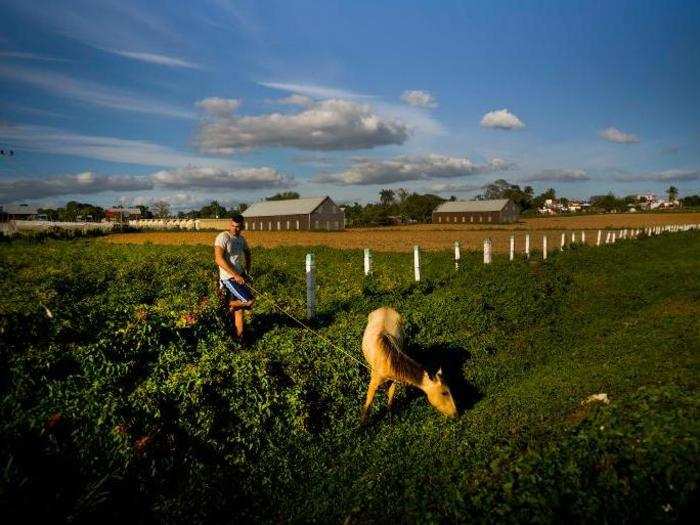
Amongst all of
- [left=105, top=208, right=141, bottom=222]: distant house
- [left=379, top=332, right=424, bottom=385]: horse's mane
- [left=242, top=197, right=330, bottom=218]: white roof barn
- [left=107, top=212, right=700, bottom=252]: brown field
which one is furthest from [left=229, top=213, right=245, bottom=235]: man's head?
[left=105, top=208, right=141, bottom=222]: distant house

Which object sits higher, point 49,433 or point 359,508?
point 49,433

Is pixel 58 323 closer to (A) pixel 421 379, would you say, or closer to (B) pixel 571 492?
(A) pixel 421 379

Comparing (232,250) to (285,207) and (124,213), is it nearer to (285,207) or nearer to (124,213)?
(285,207)

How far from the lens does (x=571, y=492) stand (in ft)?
13.8

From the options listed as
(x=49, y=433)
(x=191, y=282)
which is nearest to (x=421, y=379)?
(x=49, y=433)

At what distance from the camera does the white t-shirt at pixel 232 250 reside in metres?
8.46

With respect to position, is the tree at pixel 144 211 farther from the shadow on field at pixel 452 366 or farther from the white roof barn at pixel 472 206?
the shadow on field at pixel 452 366

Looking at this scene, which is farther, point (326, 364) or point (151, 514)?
point (326, 364)

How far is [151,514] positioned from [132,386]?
2046mm

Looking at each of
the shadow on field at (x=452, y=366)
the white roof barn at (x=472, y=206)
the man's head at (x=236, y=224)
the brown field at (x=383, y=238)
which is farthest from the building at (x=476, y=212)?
the man's head at (x=236, y=224)

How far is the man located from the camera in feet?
27.3

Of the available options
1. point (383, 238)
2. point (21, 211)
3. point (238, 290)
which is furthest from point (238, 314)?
point (21, 211)

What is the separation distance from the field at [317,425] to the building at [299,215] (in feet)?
229

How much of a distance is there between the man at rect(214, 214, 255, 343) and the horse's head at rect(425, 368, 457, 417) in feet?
11.7
